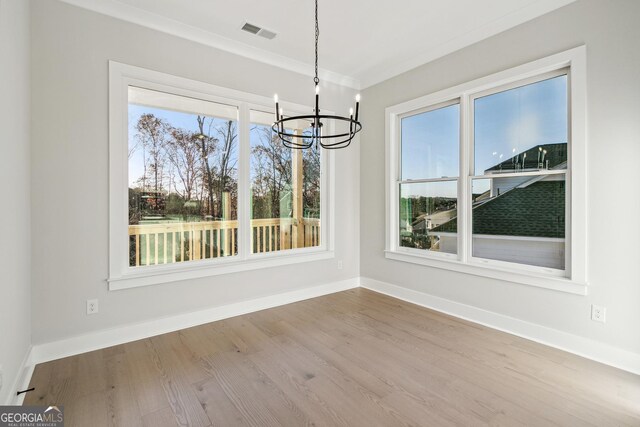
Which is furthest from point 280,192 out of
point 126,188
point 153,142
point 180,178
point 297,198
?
point 126,188

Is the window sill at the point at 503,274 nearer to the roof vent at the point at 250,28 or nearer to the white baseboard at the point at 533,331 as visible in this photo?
the white baseboard at the point at 533,331

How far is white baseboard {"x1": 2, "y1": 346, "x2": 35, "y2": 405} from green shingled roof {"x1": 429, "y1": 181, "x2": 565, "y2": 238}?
4008 millimetres

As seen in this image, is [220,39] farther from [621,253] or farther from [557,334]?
[557,334]

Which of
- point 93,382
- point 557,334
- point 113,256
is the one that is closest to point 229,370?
point 93,382

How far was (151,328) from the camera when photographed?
3.02 metres

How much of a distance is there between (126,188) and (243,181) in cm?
117

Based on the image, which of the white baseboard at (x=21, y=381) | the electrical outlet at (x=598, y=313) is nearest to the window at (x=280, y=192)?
the white baseboard at (x=21, y=381)

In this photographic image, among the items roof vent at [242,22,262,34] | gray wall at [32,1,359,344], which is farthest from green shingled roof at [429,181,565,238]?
gray wall at [32,1,359,344]

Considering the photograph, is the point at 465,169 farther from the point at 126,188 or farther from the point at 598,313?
the point at 126,188

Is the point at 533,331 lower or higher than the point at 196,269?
lower

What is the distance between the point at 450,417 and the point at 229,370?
1.57 m

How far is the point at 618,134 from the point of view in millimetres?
2438

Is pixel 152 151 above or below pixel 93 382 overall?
above

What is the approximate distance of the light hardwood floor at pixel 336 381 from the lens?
1.91 meters
